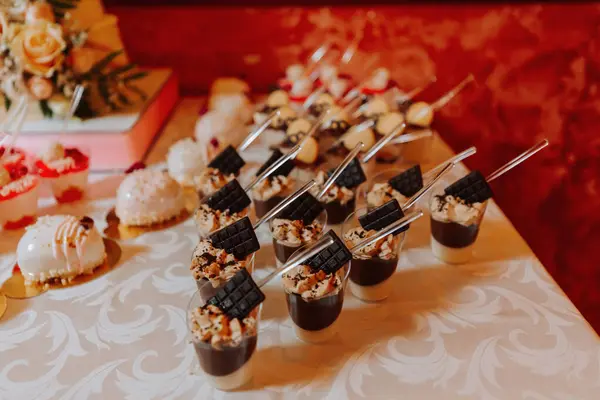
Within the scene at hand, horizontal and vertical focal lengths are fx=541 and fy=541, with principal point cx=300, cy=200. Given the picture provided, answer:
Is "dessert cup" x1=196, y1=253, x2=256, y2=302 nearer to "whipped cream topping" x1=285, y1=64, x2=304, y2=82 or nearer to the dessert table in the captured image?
the dessert table

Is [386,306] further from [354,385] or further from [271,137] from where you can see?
[271,137]

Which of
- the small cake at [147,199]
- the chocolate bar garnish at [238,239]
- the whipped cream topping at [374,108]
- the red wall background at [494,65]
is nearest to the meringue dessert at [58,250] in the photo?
the small cake at [147,199]

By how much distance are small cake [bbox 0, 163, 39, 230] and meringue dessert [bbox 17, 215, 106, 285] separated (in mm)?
201

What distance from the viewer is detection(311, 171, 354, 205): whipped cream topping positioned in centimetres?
148

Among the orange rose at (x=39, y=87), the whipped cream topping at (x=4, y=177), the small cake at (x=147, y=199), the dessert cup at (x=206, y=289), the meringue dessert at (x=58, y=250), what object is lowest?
the dessert cup at (x=206, y=289)

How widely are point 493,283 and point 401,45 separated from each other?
3.92ft

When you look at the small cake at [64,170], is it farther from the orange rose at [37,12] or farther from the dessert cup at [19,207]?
the orange rose at [37,12]

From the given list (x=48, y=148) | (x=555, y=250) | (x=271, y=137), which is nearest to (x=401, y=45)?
(x=271, y=137)

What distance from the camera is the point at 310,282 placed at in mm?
1127

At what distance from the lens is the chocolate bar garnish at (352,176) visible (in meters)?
1.50

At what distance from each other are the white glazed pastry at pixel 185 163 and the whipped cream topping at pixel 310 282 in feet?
2.35

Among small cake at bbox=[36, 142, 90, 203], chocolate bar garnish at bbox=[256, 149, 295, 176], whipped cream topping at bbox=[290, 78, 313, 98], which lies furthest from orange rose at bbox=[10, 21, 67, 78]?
whipped cream topping at bbox=[290, 78, 313, 98]

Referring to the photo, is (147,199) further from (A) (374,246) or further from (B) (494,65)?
(B) (494,65)

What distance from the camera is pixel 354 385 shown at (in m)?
1.09
